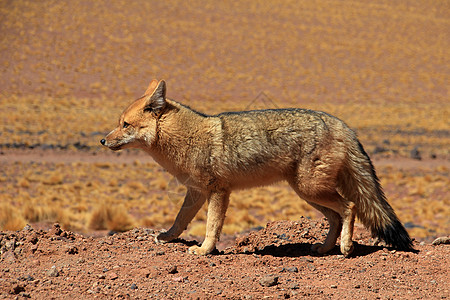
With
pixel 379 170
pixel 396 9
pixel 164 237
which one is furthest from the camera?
pixel 396 9

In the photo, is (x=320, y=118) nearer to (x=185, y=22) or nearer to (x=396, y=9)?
(x=185, y=22)

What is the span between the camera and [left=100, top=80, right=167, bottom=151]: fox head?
21.9 ft

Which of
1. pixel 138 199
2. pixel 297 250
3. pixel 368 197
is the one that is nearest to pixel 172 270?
pixel 297 250

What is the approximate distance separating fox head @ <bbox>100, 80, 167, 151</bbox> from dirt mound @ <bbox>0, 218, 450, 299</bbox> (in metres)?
1.40

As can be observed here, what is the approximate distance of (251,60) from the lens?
6556cm

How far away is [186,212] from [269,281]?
1.83 metres

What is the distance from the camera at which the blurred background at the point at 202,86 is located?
1627 centimetres

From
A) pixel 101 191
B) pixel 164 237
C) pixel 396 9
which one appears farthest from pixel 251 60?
pixel 164 237

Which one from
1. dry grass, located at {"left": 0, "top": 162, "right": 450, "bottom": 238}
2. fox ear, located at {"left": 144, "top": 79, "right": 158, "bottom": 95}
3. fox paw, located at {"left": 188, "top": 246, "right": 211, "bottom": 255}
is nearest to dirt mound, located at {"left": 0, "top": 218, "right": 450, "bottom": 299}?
fox paw, located at {"left": 188, "top": 246, "right": 211, "bottom": 255}

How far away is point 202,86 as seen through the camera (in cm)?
5616

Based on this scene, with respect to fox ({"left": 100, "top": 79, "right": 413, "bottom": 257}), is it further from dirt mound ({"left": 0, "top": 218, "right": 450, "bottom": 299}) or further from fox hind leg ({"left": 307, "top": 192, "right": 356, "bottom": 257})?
dirt mound ({"left": 0, "top": 218, "right": 450, "bottom": 299})

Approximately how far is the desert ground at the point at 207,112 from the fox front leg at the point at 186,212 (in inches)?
5.9

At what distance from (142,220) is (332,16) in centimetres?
7433

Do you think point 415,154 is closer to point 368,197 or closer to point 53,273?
point 368,197
